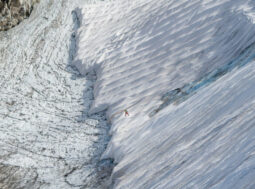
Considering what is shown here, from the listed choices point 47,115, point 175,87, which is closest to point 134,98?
point 175,87

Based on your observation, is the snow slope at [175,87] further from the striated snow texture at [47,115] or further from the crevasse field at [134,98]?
the striated snow texture at [47,115]

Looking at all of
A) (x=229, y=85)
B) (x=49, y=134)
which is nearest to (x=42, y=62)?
(x=49, y=134)

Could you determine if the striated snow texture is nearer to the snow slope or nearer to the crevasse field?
the crevasse field

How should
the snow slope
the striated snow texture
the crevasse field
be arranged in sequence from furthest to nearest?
the striated snow texture, the crevasse field, the snow slope

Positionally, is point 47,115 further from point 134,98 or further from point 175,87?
point 175,87

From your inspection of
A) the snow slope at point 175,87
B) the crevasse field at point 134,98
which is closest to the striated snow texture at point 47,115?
the crevasse field at point 134,98

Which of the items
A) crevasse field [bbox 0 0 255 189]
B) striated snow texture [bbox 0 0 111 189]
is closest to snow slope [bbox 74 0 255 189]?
crevasse field [bbox 0 0 255 189]

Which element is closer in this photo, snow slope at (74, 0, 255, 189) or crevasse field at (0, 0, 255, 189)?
snow slope at (74, 0, 255, 189)
